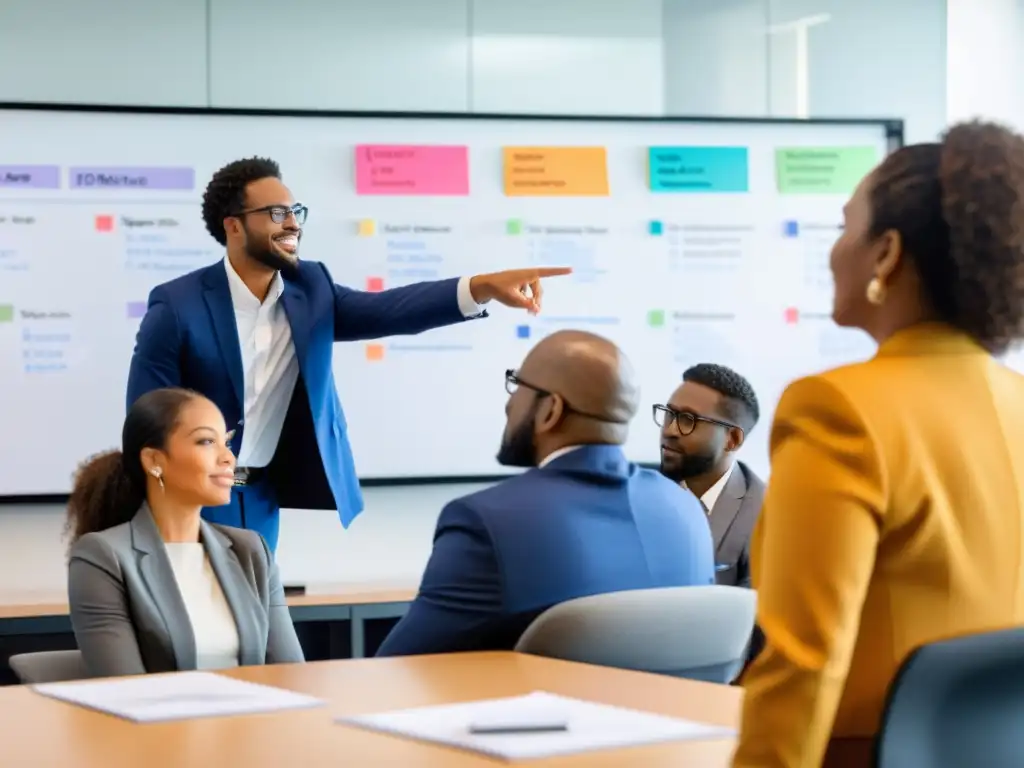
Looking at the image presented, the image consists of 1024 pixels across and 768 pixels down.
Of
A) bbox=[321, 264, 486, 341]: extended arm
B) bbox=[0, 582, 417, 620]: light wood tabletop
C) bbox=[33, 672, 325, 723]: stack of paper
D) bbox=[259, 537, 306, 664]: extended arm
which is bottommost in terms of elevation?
bbox=[0, 582, 417, 620]: light wood tabletop

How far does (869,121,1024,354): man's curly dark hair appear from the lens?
135cm

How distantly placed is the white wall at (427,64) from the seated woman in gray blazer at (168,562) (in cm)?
148

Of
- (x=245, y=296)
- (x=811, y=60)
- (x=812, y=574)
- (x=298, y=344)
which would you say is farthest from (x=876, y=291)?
(x=811, y=60)

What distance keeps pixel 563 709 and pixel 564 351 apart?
867mm

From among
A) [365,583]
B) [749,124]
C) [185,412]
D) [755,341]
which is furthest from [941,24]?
[185,412]

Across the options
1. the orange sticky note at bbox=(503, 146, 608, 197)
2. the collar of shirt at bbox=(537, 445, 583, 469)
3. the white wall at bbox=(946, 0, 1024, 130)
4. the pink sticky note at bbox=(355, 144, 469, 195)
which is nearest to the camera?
the collar of shirt at bbox=(537, 445, 583, 469)

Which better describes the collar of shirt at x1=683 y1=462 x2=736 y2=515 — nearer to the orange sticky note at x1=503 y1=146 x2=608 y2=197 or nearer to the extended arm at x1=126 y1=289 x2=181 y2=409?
the extended arm at x1=126 y1=289 x2=181 y2=409

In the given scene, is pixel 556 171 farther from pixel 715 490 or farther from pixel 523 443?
pixel 523 443

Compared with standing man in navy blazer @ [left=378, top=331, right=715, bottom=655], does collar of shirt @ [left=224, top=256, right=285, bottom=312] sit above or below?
above

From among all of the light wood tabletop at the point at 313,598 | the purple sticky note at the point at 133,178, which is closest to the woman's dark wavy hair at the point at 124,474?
the light wood tabletop at the point at 313,598

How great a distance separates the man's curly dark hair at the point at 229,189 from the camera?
385 cm

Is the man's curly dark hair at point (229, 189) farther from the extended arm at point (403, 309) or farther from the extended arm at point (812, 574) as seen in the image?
the extended arm at point (812, 574)

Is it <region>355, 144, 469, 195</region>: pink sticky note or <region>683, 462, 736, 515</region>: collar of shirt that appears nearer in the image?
<region>683, 462, 736, 515</region>: collar of shirt

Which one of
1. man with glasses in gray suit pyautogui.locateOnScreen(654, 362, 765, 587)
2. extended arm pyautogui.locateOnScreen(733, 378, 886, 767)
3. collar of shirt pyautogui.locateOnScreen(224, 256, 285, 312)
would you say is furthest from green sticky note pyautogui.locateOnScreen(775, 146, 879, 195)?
extended arm pyautogui.locateOnScreen(733, 378, 886, 767)
